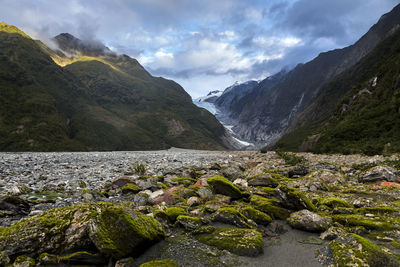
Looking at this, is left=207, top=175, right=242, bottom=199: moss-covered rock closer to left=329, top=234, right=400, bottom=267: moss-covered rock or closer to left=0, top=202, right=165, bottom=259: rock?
left=329, top=234, right=400, bottom=267: moss-covered rock

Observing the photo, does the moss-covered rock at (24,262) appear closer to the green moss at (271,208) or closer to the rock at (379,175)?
the green moss at (271,208)

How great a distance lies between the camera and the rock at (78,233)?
495 centimetres

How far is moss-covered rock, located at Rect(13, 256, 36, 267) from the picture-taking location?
14.6ft

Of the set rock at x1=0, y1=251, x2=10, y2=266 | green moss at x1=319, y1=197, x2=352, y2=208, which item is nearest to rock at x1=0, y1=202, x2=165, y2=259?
rock at x1=0, y1=251, x2=10, y2=266

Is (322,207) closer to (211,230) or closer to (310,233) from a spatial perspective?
(310,233)

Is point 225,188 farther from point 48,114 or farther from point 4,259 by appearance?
point 48,114

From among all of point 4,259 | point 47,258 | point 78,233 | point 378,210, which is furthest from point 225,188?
point 4,259

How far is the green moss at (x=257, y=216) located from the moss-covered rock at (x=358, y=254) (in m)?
2.56

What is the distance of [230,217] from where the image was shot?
25.6 ft

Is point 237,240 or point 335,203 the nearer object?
point 237,240

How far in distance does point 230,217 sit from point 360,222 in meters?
4.59

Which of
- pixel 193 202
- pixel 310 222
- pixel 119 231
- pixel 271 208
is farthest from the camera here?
pixel 193 202

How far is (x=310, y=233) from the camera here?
7.49m

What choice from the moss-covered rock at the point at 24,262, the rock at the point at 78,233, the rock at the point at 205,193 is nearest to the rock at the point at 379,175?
the rock at the point at 205,193
